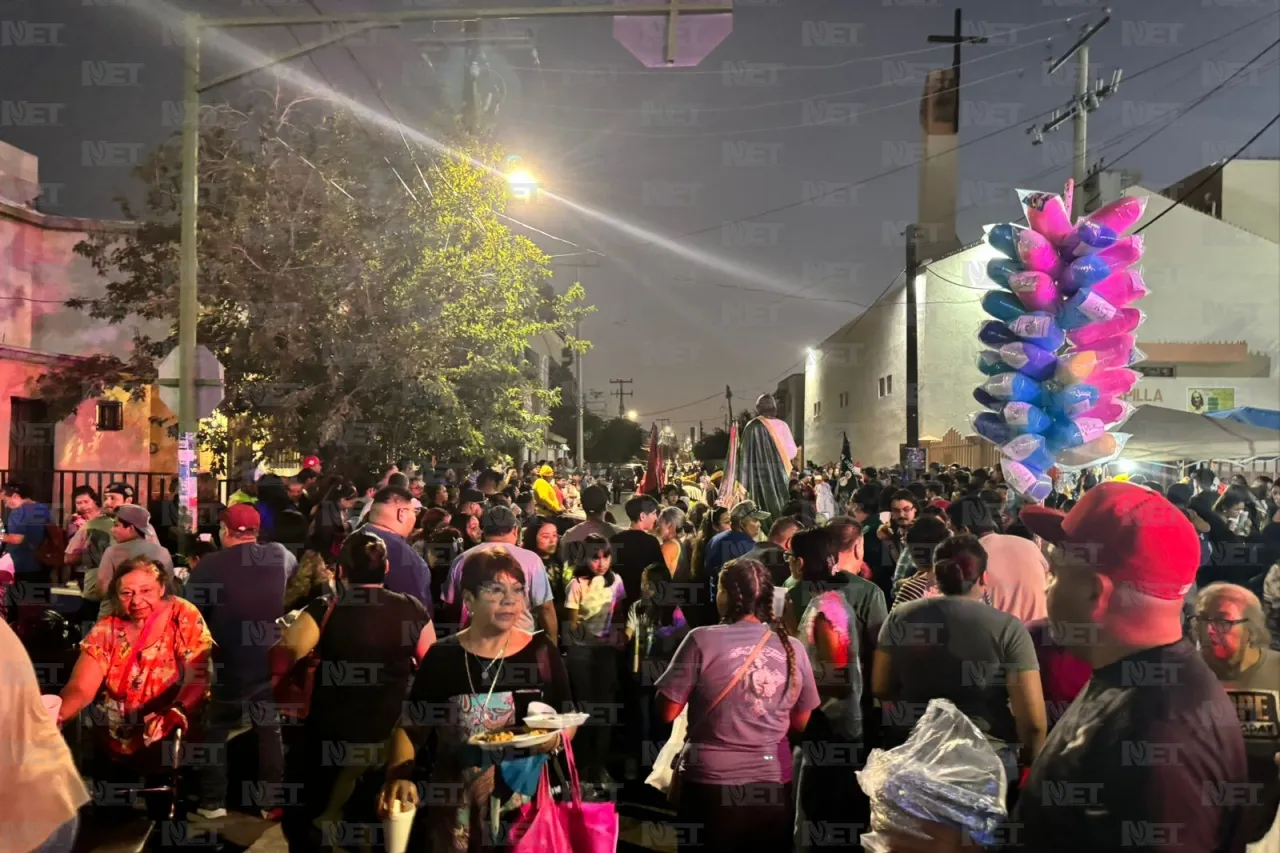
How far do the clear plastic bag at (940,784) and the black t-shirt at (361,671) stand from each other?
262 cm

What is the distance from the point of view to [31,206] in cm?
2027

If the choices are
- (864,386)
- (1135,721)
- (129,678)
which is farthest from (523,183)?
(864,386)

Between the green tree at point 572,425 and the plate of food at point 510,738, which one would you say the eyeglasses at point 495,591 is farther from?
the green tree at point 572,425

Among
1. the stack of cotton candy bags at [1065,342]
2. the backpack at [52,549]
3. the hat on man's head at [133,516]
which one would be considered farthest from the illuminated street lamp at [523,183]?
the hat on man's head at [133,516]

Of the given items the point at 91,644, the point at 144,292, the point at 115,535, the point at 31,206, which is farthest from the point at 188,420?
the point at 31,206

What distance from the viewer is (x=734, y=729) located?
419 centimetres

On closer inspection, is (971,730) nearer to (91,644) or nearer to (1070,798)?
(1070,798)

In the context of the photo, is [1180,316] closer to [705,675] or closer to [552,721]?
[705,675]

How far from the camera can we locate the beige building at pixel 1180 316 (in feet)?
98.4

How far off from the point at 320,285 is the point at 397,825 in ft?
46.3

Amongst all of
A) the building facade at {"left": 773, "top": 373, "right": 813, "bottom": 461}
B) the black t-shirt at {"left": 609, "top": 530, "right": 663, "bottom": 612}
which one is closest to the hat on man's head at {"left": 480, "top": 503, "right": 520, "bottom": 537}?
the black t-shirt at {"left": 609, "top": 530, "right": 663, "bottom": 612}

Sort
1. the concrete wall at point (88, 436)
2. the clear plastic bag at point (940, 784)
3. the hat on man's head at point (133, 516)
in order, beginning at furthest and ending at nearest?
the concrete wall at point (88, 436)
the hat on man's head at point (133, 516)
the clear plastic bag at point (940, 784)

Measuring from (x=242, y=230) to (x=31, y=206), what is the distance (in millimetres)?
7416

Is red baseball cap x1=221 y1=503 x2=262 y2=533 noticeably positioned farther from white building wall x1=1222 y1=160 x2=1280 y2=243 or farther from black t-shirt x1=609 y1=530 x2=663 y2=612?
white building wall x1=1222 y1=160 x2=1280 y2=243
